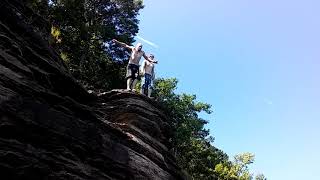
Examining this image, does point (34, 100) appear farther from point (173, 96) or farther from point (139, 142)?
point (173, 96)

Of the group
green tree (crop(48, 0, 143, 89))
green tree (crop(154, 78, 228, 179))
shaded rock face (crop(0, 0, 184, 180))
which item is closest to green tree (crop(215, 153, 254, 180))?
green tree (crop(154, 78, 228, 179))

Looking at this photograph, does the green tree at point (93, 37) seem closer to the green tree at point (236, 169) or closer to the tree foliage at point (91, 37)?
the tree foliage at point (91, 37)

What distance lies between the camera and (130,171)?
13805mm

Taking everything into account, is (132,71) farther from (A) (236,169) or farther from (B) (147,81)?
(A) (236,169)

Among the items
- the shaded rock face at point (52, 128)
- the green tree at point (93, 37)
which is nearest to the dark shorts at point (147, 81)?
the shaded rock face at point (52, 128)

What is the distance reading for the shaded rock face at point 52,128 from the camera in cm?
1082

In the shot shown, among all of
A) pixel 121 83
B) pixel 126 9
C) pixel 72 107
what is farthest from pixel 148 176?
pixel 126 9

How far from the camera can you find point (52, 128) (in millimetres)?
11805

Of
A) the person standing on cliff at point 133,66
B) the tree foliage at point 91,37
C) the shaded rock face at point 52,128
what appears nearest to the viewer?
the shaded rock face at point 52,128

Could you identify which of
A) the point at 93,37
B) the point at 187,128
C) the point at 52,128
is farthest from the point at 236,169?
the point at 52,128

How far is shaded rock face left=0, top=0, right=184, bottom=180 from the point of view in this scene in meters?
A: 10.8

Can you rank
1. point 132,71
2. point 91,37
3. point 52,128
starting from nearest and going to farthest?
point 52,128
point 132,71
point 91,37

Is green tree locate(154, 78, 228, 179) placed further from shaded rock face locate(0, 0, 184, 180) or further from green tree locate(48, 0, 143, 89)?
shaded rock face locate(0, 0, 184, 180)

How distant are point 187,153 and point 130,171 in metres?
25.7
